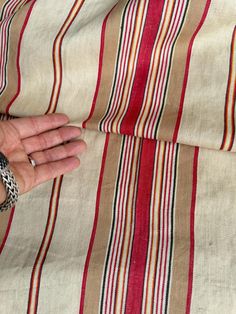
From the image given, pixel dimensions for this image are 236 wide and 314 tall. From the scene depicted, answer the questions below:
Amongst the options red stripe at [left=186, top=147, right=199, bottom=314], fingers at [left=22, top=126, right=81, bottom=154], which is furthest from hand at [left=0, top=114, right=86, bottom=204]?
red stripe at [left=186, top=147, right=199, bottom=314]

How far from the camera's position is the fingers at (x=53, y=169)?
0.81 m

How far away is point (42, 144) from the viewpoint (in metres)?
0.86

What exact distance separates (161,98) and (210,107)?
96 millimetres

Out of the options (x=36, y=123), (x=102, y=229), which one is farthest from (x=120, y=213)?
(x=36, y=123)

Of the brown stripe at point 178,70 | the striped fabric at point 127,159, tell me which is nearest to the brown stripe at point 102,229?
the striped fabric at point 127,159

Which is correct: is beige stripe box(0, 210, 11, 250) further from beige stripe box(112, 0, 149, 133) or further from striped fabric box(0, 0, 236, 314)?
beige stripe box(112, 0, 149, 133)

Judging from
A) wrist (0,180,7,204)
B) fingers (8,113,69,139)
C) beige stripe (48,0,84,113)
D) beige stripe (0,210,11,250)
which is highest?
beige stripe (48,0,84,113)

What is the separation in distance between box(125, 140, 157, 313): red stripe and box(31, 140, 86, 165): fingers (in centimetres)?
13

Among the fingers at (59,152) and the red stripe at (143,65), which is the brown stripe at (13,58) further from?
the red stripe at (143,65)

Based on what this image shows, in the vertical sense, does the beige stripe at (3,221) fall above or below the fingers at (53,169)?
below

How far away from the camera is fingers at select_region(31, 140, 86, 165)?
833mm

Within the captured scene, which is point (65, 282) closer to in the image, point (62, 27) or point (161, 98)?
point (161, 98)

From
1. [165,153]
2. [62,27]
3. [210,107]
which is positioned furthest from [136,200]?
[62,27]

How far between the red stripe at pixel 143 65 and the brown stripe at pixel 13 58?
0.25m
